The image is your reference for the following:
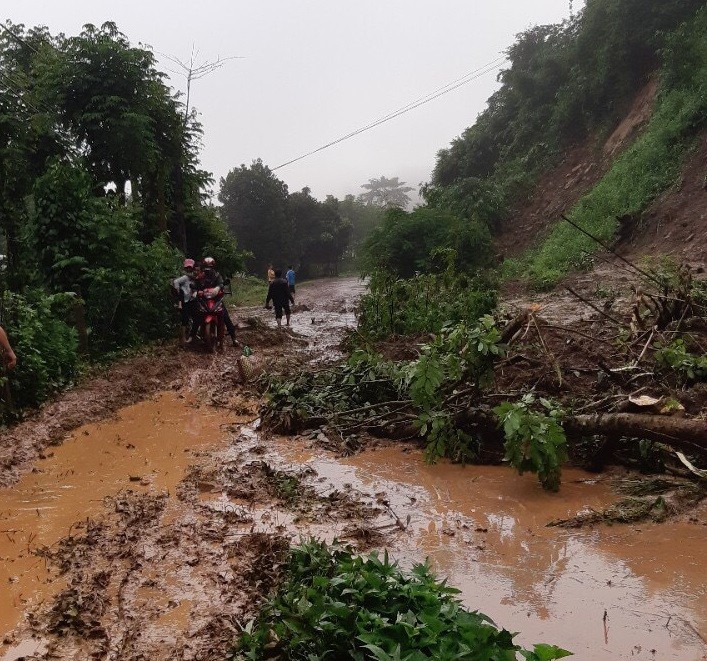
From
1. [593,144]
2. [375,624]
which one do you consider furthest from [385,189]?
[375,624]

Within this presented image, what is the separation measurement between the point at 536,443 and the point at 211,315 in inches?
304

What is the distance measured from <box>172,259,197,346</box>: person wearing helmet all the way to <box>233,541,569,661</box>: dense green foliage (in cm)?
882

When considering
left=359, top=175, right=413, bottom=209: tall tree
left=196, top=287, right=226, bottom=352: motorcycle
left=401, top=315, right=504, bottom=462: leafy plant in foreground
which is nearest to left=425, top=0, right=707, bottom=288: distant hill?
left=196, top=287, right=226, bottom=352: motorcycle

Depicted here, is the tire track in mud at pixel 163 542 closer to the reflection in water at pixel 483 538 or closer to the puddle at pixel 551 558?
the reflection in water at pixel 483 538

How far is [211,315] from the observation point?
11359 millimetres

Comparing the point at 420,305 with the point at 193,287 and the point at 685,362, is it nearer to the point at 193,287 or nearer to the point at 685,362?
the point at 193,287

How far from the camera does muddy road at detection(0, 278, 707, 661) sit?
3172 millimetres

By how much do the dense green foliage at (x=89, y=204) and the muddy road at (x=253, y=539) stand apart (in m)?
1.65

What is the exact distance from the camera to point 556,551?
396 cm

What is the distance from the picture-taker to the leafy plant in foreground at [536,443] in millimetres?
4750

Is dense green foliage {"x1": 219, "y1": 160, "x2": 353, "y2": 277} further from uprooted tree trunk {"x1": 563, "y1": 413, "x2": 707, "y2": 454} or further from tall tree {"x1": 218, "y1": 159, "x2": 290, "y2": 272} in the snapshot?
uprooted tree trunk {"x1": 563, "y1": 413, "x2": 707, "y2": 454}

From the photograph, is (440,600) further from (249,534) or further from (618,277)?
(618,277)

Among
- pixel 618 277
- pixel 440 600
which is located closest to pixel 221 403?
pixel 440 600

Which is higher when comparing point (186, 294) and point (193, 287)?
point (193, 287)
